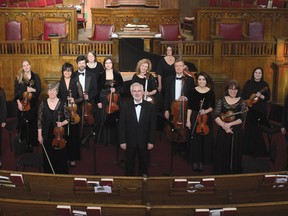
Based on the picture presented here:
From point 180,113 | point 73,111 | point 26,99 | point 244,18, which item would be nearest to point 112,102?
point 73,111

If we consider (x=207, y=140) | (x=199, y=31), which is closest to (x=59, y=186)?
(x=207, y=140)

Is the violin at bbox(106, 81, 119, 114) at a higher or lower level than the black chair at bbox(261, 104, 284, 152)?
higher

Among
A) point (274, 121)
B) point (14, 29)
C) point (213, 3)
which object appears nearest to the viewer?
Answer: point (274, 121)

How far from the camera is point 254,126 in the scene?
6.70 meters

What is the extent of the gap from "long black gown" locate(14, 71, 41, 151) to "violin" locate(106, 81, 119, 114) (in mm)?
945

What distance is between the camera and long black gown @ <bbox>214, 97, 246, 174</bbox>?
18.3ft

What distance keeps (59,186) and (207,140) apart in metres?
2.52

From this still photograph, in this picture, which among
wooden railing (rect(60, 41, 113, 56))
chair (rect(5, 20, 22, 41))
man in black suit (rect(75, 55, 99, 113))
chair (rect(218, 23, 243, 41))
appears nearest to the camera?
man in black suit (rect(75, 55, 99, 113))

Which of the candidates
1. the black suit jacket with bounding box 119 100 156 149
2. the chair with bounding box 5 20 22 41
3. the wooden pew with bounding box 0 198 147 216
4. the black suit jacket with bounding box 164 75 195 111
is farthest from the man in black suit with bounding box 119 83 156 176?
the chair with bounding box 5 20 22 41

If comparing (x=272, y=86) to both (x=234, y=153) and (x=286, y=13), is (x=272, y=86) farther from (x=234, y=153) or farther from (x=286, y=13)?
(x=234, y=153)

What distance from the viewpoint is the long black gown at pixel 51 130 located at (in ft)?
17.7

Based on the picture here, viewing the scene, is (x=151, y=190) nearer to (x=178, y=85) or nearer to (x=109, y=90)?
(x=178, y=85)

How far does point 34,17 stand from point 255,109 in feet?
19.4

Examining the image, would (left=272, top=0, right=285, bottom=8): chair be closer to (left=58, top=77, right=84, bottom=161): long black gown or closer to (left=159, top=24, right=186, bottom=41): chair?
(left=159, top=24, right=186, bottom=41): chair
